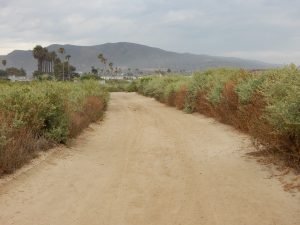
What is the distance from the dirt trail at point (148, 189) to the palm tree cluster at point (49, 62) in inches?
4219

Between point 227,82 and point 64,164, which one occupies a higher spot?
point 227,82

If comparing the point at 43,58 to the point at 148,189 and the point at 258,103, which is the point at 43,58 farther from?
the point at 148,189

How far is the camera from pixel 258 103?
44.7 ft

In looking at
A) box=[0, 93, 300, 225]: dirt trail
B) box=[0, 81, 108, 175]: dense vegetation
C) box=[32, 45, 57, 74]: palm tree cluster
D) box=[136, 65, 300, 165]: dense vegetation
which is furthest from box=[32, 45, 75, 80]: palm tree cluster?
box=[0, 93, 300, 225]: dirt trail

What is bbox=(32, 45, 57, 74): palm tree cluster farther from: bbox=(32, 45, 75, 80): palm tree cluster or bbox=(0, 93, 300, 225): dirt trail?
bbox=(0, 93, 300, 225): dirt trail

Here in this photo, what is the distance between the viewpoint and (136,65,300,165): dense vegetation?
10094mm

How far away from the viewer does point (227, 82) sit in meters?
20.2

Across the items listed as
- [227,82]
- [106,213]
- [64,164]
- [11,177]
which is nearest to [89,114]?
[227,82]

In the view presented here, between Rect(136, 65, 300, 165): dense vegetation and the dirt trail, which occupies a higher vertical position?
Rect(136, 65, 300, 165): dense vegetation

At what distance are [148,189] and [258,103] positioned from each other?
5.83 metres

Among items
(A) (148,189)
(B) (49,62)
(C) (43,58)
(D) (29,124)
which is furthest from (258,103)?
(B) (49,62)

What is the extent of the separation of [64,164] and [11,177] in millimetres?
1999

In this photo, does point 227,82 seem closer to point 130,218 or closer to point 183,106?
point 183,106

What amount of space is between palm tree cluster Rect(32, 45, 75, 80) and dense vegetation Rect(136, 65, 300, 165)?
3729 inches
